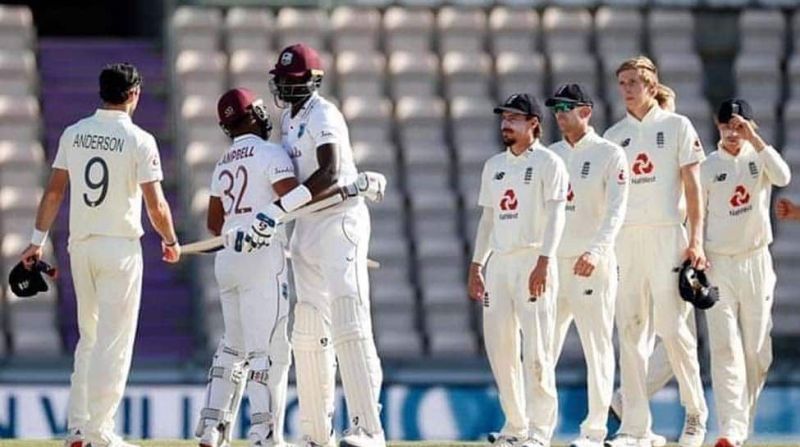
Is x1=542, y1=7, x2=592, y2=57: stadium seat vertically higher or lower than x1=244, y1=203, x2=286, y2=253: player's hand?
higher

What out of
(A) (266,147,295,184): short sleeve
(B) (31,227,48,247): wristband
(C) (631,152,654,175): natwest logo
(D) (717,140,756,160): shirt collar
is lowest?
(B) (31,227,48,247): wristband

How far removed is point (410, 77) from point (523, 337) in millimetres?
8311

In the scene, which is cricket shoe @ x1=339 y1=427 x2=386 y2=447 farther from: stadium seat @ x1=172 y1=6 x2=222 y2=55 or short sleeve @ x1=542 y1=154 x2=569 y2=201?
stadium seat @ x1=172 y1=6 x2=222 y2=55

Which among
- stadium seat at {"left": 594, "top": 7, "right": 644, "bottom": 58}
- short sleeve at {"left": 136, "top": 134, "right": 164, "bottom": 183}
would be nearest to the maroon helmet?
short sleeve at {"left": 136, "top": 134, "right": 164, "bottom": 183}

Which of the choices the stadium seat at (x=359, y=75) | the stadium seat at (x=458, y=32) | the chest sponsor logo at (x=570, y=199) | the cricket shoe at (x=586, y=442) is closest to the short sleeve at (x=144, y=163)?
the chest sponsor logo at (x=570, y=199)

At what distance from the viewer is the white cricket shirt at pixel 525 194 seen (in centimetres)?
1166

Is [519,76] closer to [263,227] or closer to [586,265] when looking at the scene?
[586,265]

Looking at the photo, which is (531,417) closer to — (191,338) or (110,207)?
(110,207)

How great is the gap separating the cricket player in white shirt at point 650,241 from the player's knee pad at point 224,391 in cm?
213

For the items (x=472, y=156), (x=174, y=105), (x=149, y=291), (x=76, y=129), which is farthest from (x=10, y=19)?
(x=76, y=129)

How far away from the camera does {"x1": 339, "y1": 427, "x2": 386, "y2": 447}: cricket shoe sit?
10.9 metres

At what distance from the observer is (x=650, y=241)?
12117 millimetres

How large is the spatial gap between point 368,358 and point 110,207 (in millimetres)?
1493

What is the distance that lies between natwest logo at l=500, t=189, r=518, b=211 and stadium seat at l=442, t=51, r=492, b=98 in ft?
26.7
